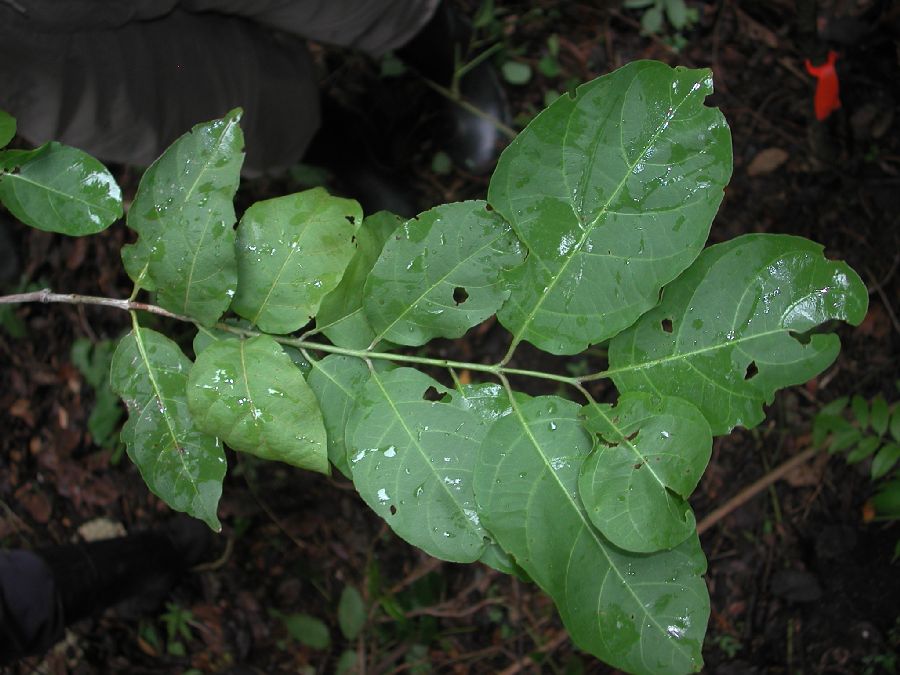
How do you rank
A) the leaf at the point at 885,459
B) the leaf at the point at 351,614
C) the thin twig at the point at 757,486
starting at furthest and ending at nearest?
the leaf at the point at 351,614 → the thin twig at the point at 757,486 → the leaf at the point at 885,459

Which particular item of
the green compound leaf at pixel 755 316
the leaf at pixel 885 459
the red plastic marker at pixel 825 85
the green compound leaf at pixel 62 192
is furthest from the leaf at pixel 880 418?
the green compound leaf at pixel 62 192

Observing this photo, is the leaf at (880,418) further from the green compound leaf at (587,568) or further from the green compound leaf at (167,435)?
the green compound leaf at (167,435)

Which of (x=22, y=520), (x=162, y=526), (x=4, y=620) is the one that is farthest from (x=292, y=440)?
(x=22, y=520)

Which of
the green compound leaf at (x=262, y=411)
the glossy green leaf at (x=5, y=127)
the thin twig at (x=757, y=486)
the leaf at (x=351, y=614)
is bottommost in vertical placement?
the leaf at (x=351, y=614)

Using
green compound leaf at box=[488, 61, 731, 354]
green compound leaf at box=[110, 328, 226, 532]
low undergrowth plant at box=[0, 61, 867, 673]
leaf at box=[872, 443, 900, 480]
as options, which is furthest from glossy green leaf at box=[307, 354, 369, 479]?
leaf at box=[872, 443, 900, 480]

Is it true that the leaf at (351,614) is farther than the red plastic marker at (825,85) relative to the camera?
Yes

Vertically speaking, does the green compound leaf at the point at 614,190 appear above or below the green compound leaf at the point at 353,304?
above
